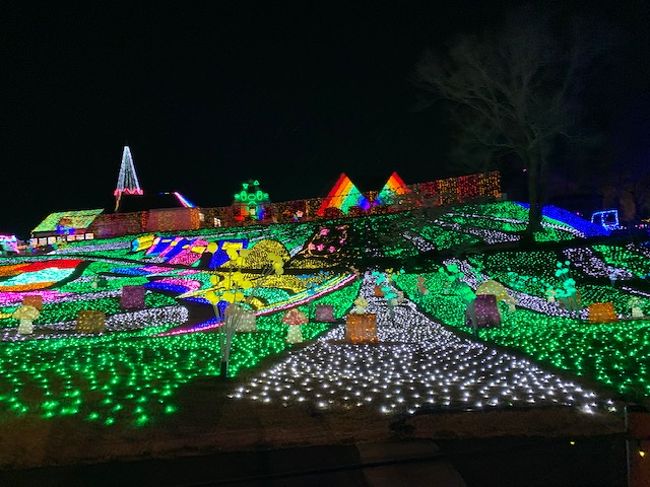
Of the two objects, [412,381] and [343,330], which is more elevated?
[412,381]

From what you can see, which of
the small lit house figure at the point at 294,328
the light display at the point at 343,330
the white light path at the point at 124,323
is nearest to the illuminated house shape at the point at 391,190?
the light display at the point at 343,330

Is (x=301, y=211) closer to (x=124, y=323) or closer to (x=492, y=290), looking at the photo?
(x=124, y=323)

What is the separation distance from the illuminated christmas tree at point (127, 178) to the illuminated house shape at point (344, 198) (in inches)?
1031

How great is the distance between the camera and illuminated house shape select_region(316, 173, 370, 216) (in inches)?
1617

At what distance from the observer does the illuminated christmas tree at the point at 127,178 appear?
58344mm

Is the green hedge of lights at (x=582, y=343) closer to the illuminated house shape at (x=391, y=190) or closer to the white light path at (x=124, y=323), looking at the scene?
the white light path at (x=124, y=323)

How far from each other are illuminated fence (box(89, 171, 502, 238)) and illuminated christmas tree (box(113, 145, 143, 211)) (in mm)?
10190

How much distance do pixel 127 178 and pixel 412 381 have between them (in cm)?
5725

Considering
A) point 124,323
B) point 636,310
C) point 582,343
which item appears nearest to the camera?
point 582,343

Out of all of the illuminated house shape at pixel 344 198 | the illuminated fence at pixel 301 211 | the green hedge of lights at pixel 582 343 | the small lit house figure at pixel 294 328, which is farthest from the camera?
the illuminated house shape at pixel 344 198

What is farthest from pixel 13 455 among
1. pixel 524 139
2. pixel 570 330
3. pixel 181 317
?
pixel 524 139

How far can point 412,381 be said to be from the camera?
783cm

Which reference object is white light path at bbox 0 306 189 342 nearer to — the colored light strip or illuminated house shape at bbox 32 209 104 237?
the colored light strip

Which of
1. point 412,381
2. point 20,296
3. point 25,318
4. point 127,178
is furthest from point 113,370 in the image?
point 127,178
